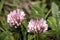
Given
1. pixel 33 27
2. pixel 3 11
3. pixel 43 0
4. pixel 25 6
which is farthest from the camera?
pixel 43 0

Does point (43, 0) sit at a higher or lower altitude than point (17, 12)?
higher

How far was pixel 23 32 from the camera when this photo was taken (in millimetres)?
1193

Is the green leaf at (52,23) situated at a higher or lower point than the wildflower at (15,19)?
lower

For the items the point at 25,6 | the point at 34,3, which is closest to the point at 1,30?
the point at 25,6

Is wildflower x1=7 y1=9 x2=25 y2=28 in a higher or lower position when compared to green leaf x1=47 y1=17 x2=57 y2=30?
higher

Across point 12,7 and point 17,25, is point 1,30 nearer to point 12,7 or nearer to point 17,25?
point 17,25

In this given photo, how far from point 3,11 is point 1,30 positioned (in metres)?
0.37

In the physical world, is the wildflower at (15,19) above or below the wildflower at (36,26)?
above

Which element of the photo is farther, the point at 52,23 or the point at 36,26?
the point at 52,23

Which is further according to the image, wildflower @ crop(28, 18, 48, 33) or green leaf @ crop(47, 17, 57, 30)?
green leaf @ crop(47, 17, 57, 30)

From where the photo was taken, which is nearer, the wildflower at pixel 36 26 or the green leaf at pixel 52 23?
the wildflower at pixel 36 26

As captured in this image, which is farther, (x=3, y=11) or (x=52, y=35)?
(x=3, y=11)

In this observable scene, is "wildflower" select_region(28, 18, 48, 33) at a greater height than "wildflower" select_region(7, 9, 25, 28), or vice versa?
"wildflower" select_region(7, 9, 25, 28)

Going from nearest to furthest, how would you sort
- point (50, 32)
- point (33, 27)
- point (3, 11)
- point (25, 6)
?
point (33, 27)
point (50, 32)
point (3, 11)
point (25, 6)
